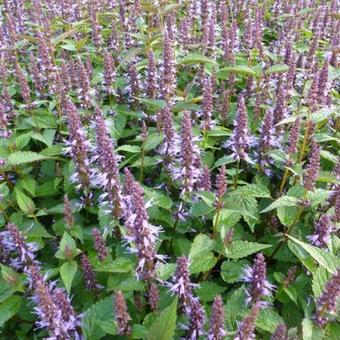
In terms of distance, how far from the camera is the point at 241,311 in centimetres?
323

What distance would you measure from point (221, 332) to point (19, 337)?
2087 millimetres

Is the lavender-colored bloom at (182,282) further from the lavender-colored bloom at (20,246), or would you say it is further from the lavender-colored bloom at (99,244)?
the lavender-colored bloom at (20,246)

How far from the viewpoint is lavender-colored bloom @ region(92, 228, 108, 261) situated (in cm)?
344

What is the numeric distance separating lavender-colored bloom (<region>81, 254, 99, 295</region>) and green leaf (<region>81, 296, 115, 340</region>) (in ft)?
0.96

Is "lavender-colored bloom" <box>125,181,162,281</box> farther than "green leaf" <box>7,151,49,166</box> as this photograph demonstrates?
No

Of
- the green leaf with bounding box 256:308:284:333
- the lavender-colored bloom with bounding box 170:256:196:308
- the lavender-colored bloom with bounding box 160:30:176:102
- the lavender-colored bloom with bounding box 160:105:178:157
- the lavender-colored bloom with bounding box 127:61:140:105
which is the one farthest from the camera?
the lavender-colored bloom with bounding box 127:61:140:105

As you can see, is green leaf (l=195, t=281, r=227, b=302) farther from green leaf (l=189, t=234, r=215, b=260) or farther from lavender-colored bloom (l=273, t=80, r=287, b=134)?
lavender-colored bloom (l=273, t=80, r=287, b=134)

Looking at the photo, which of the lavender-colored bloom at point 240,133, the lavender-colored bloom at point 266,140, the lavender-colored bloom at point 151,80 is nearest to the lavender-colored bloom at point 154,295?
Answer: the lavender-colored bloom at point 240,133

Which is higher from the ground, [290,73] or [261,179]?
[290,73]

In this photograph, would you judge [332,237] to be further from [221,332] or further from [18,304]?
[18,304]

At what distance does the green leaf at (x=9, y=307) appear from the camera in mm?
3510

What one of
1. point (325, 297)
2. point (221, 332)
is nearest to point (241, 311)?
point (221, 332)

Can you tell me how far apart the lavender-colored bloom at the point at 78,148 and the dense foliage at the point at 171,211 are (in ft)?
0.05

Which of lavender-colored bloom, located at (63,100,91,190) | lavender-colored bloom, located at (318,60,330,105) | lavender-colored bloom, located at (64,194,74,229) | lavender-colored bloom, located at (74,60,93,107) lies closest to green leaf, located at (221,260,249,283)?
lavender-colored bloom, located at (64,194,74,229)
